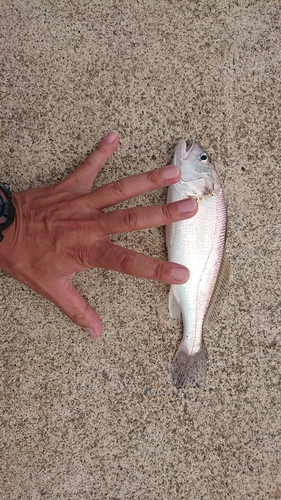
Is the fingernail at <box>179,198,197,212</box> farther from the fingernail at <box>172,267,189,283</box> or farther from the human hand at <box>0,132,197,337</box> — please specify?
the fingernail at <box>172,267,189,283</box>

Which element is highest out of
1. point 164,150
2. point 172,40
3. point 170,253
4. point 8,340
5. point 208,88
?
point 172,40

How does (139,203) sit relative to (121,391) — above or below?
above

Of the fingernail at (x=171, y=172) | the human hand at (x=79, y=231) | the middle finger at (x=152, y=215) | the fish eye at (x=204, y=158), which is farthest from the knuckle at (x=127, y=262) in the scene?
the fish eye at (x=204, y=158)

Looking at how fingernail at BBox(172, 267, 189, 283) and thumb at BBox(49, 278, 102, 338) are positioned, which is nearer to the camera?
fingernail at BBox(172, 267, 189, 283)

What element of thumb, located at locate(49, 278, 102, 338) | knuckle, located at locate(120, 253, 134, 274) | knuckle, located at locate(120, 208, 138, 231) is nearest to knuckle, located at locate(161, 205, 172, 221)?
knuckle, located at locate(120, 208, 138, 231)

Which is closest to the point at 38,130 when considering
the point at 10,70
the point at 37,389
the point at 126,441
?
the point at 10,70

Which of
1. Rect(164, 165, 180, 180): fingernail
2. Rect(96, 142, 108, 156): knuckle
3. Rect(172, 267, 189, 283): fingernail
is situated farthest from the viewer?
Rect(96, 142, 108, 156): knuckle

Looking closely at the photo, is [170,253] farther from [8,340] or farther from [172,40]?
[172,40]
